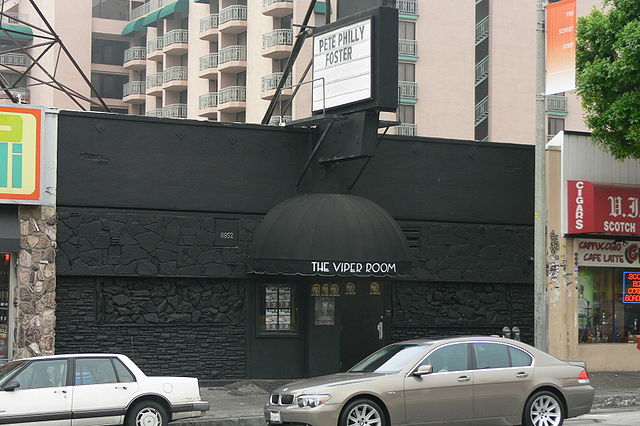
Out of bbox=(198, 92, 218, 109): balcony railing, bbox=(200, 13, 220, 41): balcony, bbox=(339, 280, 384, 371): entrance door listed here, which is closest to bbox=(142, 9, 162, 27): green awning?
bbox=(200, 13, 220, 41): balcony

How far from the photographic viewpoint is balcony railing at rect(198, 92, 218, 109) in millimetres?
64250

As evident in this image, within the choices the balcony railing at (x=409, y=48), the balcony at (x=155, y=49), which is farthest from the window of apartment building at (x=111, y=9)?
the balcony railing at (x=409, y=48)

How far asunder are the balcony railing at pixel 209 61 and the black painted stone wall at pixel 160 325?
44181mm

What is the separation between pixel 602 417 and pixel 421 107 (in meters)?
41.0

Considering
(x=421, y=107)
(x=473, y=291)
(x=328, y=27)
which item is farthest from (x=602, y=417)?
(x=421, y=107)

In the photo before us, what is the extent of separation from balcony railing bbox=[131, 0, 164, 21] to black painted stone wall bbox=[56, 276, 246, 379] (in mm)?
53974

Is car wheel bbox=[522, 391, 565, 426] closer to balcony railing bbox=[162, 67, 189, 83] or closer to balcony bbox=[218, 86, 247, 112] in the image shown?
balcony bbox=[218, 86, 247, 112]

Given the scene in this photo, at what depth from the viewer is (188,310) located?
21406 mm

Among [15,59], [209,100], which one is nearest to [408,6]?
[209,100]

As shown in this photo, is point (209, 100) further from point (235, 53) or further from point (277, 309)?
point (277, 309)

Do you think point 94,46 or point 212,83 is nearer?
point 212,83

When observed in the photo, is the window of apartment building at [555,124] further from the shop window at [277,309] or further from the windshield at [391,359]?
the windshield at [391,359]

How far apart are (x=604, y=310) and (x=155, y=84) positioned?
5119 centimetres

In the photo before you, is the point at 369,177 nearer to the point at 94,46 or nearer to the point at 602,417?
the point at 602,417
